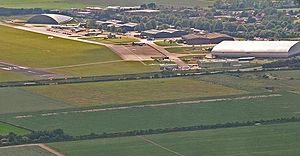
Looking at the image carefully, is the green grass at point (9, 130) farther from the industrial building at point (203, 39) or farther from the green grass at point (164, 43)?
the industrial building at point (203, 39)

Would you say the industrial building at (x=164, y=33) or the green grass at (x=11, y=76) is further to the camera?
the industrial building at (x=164, y=33)

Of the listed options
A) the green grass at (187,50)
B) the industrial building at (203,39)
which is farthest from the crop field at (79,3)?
the green grass at (187,50)

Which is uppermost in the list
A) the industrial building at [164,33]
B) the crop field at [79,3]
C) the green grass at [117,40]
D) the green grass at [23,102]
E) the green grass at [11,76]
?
the crop field at [79,3]

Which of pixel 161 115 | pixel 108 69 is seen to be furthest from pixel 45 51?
pixel 161 115

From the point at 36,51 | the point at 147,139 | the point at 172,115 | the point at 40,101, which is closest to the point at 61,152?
the point at 147,139

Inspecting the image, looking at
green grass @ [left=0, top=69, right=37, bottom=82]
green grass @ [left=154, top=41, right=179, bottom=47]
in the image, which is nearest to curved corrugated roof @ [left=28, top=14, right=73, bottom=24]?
green grass @ [left=154, top=41, right=179, bottom=47]
